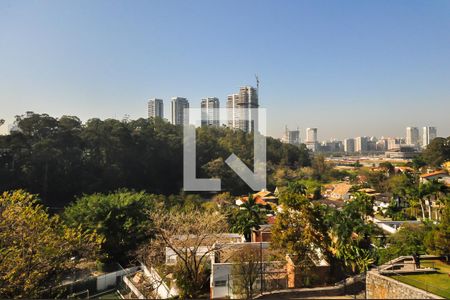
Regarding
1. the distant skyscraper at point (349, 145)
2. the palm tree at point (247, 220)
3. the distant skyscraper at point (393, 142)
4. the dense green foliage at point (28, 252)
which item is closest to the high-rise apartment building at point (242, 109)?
the palm tree at point (247, 220)

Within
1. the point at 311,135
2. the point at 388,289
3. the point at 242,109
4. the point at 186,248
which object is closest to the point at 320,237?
the point at 388,289

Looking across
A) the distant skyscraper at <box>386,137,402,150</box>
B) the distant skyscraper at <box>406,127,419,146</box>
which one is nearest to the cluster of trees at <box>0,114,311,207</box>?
the distant skyscraper at <box>386,137,402,150</box>

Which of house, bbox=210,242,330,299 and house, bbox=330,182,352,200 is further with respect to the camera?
house, bbox=330,182,352,200

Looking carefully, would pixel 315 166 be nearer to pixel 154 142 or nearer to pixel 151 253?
pixel 154 142

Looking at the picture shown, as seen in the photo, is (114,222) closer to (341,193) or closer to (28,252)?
(28,252)

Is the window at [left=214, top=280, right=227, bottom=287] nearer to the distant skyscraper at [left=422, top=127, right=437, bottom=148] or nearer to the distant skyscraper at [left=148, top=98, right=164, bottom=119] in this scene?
the distant skyscraper at [left=148, top=98, right=164, bottom=119]

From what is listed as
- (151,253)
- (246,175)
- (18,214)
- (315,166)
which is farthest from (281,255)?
(315,166)
